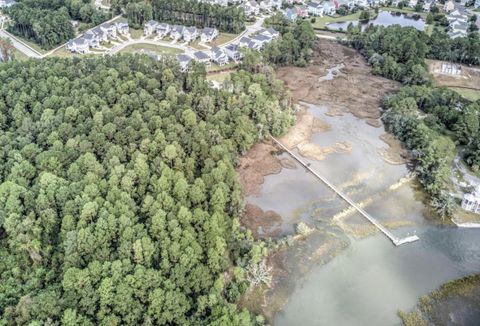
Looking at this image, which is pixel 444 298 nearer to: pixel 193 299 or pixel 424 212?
pixel 424 212

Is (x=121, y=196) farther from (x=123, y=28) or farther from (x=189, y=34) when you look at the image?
(x=123, y=28)

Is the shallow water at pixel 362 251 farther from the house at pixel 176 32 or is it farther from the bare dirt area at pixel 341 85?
the house at pixel 176 32

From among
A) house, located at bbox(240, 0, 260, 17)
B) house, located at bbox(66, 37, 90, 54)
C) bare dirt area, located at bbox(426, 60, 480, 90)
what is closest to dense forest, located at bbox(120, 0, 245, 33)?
house, located at bbox(240, 0, 260, 17)

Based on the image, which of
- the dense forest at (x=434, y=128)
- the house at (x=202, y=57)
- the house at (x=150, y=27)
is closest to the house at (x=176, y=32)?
the house at (x=150, y=27)

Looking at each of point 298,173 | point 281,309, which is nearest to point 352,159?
point 298,173

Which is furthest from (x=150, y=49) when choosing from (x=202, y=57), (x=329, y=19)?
(x=329, y=19)

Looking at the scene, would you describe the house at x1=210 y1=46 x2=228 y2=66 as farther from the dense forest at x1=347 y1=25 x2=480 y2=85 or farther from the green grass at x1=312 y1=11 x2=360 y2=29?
the green grass at x1=312 y1=11 x2=360 y2=29
